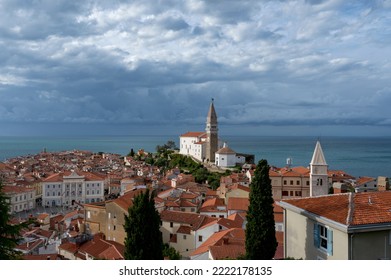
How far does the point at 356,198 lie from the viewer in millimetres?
6270

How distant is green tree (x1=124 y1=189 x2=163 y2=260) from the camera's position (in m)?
7.21

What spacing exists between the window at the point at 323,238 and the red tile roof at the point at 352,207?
0.70 ft

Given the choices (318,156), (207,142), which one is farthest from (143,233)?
(207,142)

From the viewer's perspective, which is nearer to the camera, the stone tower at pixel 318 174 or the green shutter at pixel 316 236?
the green shutter at pixel 316 236

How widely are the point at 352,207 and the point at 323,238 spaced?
2.18 ft

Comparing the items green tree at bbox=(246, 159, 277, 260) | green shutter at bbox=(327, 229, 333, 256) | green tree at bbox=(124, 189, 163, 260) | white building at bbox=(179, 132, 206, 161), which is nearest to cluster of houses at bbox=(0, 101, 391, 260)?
green shutter at bbox=(327, 229, 333, 256)

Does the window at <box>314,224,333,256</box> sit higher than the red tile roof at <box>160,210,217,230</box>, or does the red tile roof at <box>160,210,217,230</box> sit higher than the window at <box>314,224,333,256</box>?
the window at <box>314,224,333,256</box>

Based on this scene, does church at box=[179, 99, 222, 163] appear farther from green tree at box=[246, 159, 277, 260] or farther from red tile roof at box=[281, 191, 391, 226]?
red tile roof at box=[281, 191, 391, 226]

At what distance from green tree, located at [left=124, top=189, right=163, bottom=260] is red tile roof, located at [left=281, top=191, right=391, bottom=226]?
8.50 feet

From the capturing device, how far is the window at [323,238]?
5.75m


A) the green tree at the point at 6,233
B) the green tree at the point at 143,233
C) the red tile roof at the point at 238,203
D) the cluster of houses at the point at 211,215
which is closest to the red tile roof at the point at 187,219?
the cluster of houses at the point at 211,215

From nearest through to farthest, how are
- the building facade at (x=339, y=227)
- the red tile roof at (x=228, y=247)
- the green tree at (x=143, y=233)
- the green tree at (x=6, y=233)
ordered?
the green tree at (x=6, y=233) → the building facade at (x=339, y=227) → the green tree at (x=143, y=233) → the red tile roof at (x=228, y=247)

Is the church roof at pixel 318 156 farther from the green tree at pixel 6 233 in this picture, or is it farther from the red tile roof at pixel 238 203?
the green tree at pixel 6 233
